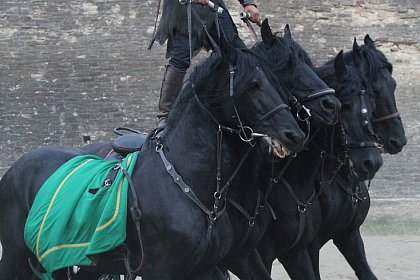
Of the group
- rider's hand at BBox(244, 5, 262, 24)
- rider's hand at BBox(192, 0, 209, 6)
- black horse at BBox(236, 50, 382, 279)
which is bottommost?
black horse at BBox(236, 50, 382, 279)

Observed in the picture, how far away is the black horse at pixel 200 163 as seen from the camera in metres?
4.90

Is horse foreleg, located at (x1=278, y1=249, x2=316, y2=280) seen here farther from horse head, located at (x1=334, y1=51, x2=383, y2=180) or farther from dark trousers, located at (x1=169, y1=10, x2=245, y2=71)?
dark trousers, located at (x1=169, y1=10, x2=245, y2=71)

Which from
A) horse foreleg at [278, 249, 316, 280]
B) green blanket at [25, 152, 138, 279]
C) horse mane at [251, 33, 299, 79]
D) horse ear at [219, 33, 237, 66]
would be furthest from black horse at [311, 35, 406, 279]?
green blanket at [25, 152, 138, 279]

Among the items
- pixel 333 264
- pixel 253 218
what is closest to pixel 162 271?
pixel 253 218

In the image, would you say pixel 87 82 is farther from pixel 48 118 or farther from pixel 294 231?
pixel 294 231

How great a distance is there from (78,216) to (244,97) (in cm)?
132

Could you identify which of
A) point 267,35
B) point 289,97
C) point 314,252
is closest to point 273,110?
point 289,97

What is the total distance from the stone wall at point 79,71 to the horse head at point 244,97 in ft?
35.4

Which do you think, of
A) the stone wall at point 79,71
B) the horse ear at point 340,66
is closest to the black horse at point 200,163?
the horse ear at point 340,66

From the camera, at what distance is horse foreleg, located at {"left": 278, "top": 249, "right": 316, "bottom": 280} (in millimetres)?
6340

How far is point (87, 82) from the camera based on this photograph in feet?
52.2

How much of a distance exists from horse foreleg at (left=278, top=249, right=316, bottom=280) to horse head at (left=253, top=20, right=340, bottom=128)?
1160 mm

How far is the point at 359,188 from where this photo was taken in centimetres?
693

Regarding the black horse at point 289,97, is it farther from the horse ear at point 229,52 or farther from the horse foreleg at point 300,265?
the horse foreleg at point 300,265
